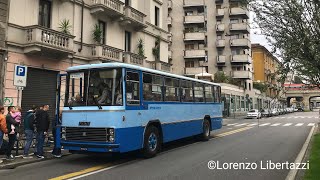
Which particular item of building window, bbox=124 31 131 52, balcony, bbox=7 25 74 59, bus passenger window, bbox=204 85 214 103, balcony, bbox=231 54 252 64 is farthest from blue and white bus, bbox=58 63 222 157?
balcony, bbox=231 54 252 64

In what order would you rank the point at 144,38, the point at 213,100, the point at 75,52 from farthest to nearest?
the point at 144,38, the point at 75,52, the point at 213,100

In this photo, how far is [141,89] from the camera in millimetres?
11219

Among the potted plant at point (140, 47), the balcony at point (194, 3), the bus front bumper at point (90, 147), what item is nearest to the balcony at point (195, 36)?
the balcony at point (194, 3)

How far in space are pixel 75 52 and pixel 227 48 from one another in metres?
44.1

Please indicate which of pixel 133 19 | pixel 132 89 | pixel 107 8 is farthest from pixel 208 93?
pixel 133 19

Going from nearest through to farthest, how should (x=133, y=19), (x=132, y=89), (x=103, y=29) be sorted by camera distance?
(x=132, y=89), (x=103, y=29), (x=133, y=19)

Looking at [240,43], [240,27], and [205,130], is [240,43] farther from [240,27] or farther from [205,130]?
[205,130]

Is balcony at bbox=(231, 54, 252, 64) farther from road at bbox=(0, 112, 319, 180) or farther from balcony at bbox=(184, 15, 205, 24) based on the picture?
road at bbox=(0, 112, 319, 180)

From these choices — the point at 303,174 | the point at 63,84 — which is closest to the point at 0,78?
the point at 63,84

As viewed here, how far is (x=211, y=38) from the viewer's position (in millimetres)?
62562

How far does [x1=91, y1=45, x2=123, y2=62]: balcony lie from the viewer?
23062mm

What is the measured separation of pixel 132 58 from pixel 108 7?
4.68m

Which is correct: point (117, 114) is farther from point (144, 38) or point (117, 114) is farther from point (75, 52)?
point (144, 38)

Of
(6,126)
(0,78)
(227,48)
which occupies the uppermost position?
(227,48)
